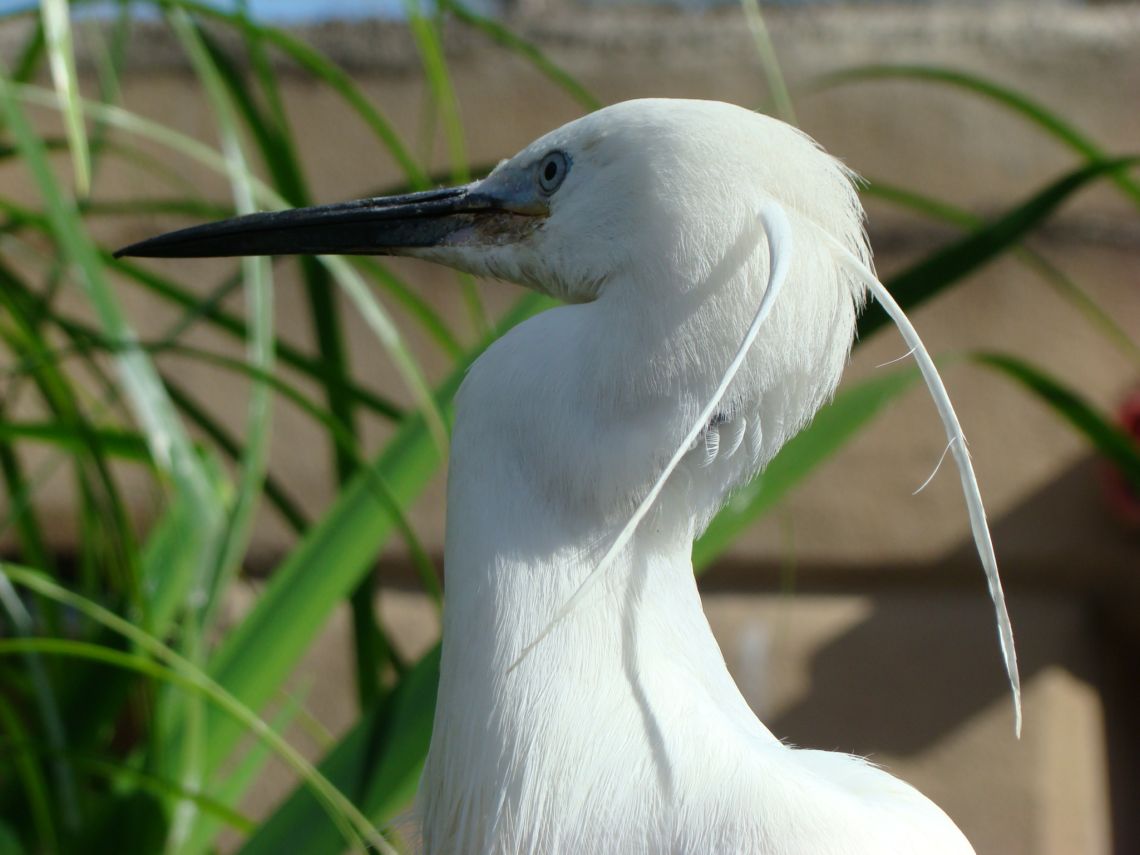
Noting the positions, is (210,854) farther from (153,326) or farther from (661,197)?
(153,326)

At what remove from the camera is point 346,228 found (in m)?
0.65

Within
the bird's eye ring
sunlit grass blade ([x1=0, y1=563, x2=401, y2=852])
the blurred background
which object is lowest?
sunlit grass blade ([x1=0, y1=563, x2=401, y2=852])

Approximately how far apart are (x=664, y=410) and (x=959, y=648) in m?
1.16

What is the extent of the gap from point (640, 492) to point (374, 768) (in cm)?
30

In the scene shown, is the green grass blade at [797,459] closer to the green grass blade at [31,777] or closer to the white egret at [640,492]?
the white egret at [640,492]

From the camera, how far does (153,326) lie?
166 cm

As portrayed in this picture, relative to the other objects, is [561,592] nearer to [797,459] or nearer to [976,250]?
[797,459]

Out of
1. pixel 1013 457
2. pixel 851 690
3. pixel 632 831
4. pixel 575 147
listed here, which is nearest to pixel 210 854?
Answer: pixel 632 831

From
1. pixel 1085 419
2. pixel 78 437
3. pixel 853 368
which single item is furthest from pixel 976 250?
pixel 853 368

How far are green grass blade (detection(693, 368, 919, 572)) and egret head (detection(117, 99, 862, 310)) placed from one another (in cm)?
24

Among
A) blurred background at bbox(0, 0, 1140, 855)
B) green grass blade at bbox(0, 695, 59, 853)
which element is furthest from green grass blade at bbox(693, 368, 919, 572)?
blurred background at bbox(0, 0, 1140, 855)

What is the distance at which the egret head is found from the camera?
0.54m

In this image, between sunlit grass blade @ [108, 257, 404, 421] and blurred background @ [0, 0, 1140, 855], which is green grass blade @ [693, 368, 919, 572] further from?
blurred background @ [0, 0, 1140, 855]

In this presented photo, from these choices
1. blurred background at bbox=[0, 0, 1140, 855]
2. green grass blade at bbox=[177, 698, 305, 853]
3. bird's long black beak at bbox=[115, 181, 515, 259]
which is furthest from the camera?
blurred background at bbox=[0, 0, 1140, 855]
